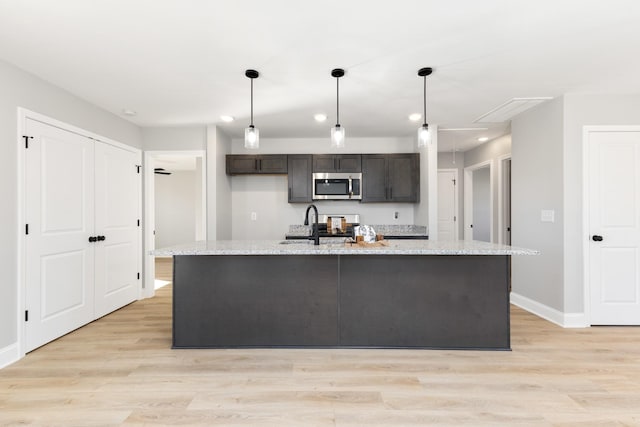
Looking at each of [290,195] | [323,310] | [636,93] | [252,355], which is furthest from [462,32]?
[290,195]

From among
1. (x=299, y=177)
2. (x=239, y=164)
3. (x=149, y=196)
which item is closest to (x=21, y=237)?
(x=149, y=196)

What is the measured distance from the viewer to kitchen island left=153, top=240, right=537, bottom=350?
269cm

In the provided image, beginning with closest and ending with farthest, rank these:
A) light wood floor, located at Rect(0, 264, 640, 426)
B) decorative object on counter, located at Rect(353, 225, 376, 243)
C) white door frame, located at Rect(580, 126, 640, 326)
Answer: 1. light wood floor, located at Rect(0, 264, 640, 426)
2. decorative object on counter, located at Rect(353, 225, 376, 243)
3. white door frame, located at Rect(580, 126, 640, 326)

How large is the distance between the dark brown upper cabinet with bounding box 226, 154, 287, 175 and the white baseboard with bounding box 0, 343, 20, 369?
9.98 ft

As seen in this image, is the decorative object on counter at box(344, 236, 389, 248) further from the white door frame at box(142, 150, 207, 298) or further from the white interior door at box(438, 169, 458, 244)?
the white interior door at box(438, 169, 458, 244)

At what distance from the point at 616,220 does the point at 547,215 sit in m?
0.58

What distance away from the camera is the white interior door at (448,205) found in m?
6.31

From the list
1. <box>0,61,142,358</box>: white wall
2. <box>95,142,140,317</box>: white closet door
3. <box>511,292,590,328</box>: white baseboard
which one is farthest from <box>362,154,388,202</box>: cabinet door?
<box>0,61,142,358</box>: white wall

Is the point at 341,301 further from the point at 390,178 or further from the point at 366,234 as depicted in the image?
the point at 390,178

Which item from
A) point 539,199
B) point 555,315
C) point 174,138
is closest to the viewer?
point 555,315

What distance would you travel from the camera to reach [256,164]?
4891 mm

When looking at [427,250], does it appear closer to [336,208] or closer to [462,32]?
[462,32]

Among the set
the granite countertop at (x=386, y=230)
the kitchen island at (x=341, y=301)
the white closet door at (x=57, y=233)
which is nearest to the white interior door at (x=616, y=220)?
the kitchen island at (x=341, y=301)

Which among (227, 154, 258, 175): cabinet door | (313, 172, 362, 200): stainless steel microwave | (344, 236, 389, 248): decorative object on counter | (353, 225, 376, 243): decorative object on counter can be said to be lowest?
(344, 236, 389, 248): decorative object on counter
